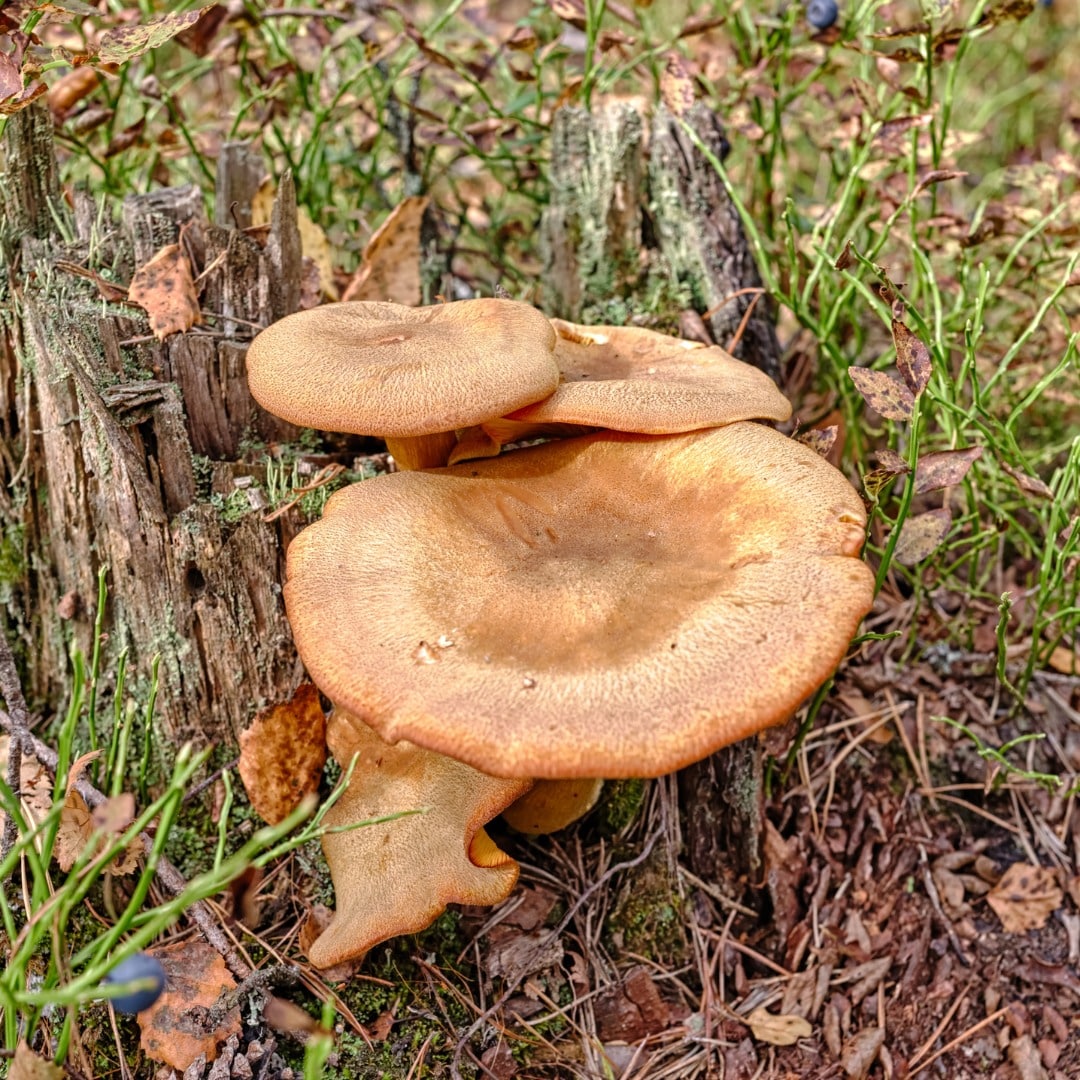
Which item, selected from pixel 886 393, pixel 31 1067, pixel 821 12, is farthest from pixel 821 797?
pixel 821 12

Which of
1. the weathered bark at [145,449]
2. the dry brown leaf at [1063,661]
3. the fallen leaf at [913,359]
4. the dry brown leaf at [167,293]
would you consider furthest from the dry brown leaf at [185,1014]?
the dry brown leaf at [1063,661]

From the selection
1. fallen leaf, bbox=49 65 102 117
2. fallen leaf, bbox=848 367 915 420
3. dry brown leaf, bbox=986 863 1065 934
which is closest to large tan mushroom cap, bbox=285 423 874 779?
fallen leaf, bbox=848 367 915 420

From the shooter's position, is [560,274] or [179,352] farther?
[560,274]

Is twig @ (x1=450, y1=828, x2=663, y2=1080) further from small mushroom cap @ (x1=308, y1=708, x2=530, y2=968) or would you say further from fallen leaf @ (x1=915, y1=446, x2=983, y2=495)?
fallen leaf @ (x1=915, y1=446, x2=983, y2=495)

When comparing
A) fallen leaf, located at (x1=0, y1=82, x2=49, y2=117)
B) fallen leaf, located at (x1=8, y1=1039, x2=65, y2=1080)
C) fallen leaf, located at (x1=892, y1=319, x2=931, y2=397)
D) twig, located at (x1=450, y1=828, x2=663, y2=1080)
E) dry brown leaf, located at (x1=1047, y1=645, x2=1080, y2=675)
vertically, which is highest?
fallen leaf, located at (x1=0, y1=82, x2=49, y2=117)

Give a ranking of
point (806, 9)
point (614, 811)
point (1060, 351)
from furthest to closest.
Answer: point (1060, 351) < point (806, 9) < point (614, 811)

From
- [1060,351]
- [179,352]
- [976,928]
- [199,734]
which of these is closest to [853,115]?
[1060,351]

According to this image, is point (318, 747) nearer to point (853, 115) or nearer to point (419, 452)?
point (419, 452)
